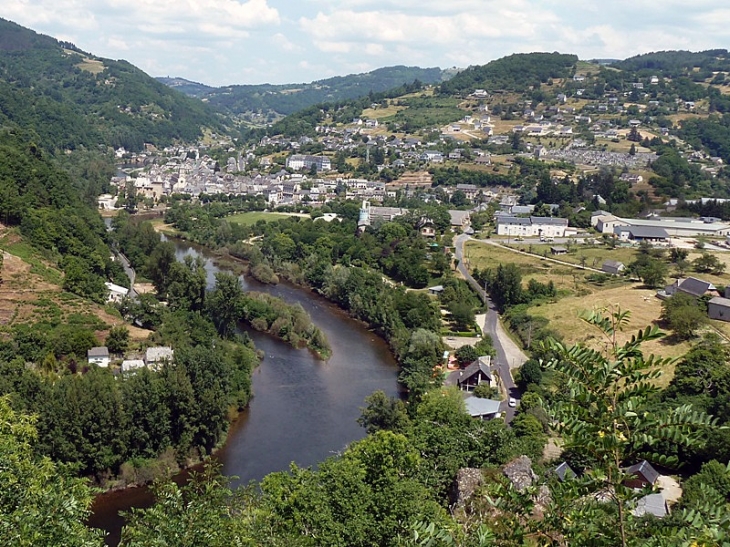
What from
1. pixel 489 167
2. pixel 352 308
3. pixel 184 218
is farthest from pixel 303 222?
pixel 489 167

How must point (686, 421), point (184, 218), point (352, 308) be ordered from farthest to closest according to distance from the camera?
1. point (184, 218)
2. point (352, 308)
3. point (686, 421)

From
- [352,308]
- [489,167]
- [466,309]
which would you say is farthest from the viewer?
[489,167]

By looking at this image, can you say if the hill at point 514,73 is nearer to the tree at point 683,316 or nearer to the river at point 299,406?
the river at point 299,406

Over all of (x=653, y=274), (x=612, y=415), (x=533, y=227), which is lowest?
(x=533, y=227)

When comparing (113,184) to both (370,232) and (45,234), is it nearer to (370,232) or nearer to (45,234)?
(370,232)

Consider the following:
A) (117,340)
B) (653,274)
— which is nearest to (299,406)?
(117,340)

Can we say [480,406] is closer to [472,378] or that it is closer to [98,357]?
[472,378]

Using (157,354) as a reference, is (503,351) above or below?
below
